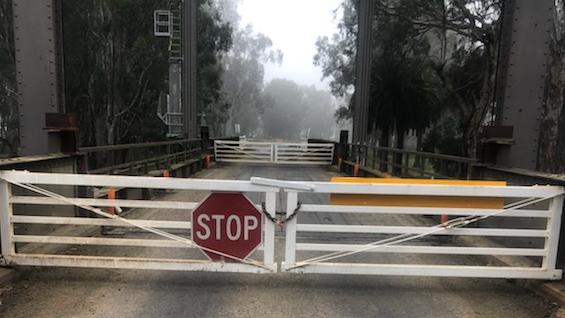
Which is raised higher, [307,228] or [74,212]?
[307,228]

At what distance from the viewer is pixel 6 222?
4.12m

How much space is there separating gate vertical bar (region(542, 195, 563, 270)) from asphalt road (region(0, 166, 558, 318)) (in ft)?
1.27

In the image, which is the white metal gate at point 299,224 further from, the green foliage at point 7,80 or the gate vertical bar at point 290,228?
the green foliage at point 7,80

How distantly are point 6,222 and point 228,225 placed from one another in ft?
7.44

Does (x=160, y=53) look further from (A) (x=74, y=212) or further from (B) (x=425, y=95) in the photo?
(A) (x=74, y=212)

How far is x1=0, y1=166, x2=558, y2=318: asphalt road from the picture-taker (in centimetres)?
365

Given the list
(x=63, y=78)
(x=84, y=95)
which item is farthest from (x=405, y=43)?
(x=63, y=78)

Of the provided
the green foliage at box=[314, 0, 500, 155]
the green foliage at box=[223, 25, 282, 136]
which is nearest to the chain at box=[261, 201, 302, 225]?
the green foliage at box=[314, 0, 500, 155]

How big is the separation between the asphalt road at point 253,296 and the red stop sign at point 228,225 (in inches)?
17.9

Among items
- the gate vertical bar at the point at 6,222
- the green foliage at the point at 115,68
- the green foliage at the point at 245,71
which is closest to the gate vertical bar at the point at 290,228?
the gate vertical bar at the point at 6,222

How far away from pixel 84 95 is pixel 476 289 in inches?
1060

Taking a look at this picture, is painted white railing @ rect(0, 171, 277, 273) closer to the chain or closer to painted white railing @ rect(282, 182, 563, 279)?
the chain

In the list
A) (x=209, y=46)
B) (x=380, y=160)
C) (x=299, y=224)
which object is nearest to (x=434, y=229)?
(x=299, y=224)

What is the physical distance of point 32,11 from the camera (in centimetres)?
553
